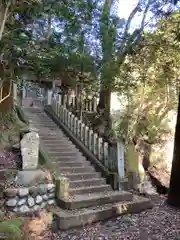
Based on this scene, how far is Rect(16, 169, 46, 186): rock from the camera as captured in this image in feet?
19.3

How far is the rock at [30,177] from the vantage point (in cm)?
588

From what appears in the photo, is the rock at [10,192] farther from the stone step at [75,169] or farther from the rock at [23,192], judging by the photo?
the stone step at [75,169]

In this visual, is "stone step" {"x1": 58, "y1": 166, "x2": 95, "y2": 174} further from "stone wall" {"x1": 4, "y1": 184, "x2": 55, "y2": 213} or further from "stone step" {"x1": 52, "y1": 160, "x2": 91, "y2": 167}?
"stone wall" {"x1": 4, "y1": 184, "x2": 55, "y2": 213}

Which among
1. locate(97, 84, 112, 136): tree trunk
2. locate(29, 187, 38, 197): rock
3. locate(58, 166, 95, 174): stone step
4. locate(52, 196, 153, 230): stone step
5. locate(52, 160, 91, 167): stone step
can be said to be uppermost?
locate(97, 84, 112, 136): tree trunk

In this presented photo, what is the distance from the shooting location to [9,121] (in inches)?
293

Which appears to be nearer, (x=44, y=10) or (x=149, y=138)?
(x=44, y=10)

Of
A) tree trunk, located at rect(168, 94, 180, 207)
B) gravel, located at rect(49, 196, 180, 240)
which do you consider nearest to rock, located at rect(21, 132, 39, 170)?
gravel, located at rect(49, 196, 180, 240)

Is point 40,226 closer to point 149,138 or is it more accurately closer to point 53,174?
point 53,174

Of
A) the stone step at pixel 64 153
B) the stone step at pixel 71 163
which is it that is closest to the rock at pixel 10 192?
the stone step at pixel 71 163

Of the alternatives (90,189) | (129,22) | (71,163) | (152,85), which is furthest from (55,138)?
(129,22)

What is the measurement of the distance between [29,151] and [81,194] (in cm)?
163

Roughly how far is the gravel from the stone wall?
0.74 m

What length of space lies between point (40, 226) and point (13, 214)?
59 cm

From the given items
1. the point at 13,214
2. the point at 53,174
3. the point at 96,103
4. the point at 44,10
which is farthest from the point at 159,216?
the point at 96,103
